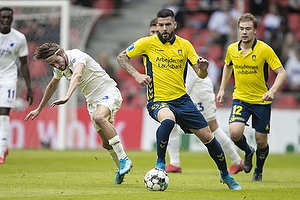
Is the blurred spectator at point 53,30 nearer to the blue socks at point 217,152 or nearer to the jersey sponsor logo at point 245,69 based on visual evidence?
the jersey sponsor logo at point 245,69

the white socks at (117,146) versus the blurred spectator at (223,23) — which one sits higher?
the blurred spectator at (223,23)

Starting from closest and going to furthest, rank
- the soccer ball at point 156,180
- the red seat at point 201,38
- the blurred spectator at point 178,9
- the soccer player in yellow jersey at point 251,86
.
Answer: the soccer ball at point 156,180 < the soccer player in yellow jersey at point 251,86 < the red seat at point 201,38 < the blurred spectator at point 178,9

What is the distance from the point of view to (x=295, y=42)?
1752cm

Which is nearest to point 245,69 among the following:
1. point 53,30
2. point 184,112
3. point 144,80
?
point 184,112

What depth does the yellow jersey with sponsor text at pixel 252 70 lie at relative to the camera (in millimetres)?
7977

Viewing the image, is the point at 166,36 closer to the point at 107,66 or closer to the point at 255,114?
the point at 255,114

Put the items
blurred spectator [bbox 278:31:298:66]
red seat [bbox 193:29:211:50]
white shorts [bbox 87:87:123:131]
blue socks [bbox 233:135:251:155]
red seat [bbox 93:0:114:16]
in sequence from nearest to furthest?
white shorts [bbox 87:87:123:131] < blue socks [bbox 233:135:251:155] < blurred spectator [bbox 278:31:298:66] < red seat [bbox 193:29:211:50] < red seat [bbox 93:0:114:16]

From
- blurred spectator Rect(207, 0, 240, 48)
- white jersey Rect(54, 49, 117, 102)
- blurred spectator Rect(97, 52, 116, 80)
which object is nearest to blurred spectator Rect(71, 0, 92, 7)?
blurred spectator Rect(97, 52, 116, 80)

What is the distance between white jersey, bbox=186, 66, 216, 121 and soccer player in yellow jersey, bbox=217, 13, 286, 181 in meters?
1.16

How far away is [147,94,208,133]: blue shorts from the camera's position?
6359 mm

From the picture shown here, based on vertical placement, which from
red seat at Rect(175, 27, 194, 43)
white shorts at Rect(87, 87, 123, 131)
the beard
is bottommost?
white shorts at Rect(87, 87, 123, 131)

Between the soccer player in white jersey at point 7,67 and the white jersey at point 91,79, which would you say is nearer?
the white jersey at point 91,79

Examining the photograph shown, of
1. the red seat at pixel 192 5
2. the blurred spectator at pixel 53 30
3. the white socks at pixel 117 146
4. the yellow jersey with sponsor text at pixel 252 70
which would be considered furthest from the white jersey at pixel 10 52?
the red seat at pixel 192 5

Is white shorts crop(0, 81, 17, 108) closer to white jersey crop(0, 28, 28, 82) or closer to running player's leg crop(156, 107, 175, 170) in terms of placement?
white jersey crop(0, 28, 28, 82)
